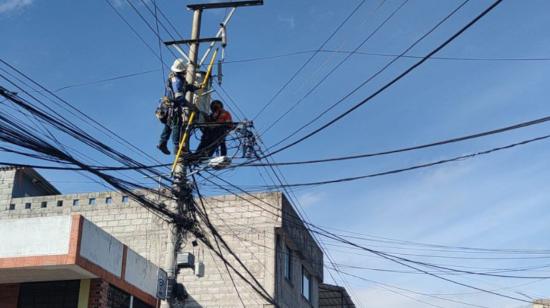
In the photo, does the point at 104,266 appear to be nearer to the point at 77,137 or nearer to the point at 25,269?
the point at 25,269

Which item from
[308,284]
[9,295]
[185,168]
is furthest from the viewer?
[308,284]

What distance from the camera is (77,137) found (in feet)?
40.2

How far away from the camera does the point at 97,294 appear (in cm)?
1498

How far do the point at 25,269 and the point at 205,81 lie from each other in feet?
17.1

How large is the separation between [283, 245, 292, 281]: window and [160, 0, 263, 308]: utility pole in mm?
7741

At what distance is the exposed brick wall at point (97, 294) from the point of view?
49.0ft

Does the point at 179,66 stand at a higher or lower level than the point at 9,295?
higher

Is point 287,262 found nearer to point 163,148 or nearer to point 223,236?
point 223,236

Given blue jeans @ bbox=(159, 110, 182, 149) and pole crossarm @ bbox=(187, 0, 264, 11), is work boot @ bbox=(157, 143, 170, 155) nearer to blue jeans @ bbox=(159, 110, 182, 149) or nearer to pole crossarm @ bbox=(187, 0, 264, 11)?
blue jeans @ bbox=(159, 110, 182, 149)

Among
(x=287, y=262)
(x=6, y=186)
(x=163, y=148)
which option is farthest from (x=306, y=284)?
(x=163, y=148)

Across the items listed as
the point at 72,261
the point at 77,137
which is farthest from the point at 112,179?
the point at 72,261

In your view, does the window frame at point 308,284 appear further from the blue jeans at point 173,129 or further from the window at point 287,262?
Result: the blue jeans at point 173,129

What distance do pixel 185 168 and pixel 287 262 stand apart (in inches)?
346

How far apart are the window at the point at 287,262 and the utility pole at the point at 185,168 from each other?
7741 mm
